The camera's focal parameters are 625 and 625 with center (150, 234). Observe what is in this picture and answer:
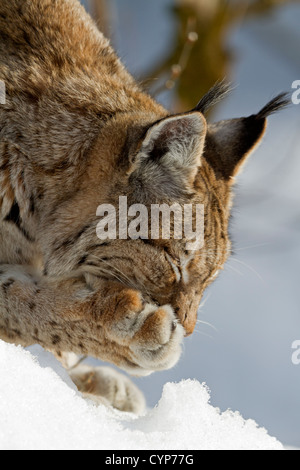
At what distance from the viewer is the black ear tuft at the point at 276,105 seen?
9.93 ft

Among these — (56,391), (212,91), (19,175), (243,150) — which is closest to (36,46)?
(19,175)

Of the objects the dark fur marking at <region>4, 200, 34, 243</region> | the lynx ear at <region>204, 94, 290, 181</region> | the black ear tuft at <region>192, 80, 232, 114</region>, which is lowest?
the dark fur marking at <region>4, 200, 34, 243</region>

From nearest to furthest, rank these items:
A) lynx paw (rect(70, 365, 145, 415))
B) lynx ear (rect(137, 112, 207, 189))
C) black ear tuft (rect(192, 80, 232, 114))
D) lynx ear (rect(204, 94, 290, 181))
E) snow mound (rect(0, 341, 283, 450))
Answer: snow mound (rect(0, 341, 283, 450)) < lynx ear (rect(137, 112, 207, 189)) < black ear tuft (rect(192, 80, 232, 114)) < lynx ear (rect(204, 94, 290, 181)) < lynx paw (rect(70, 365, 145, 415))

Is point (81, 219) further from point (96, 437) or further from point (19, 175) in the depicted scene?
point (96, 437)

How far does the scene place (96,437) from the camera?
1.76 metres

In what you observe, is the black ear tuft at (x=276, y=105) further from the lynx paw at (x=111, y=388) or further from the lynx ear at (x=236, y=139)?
the lynx paw at (x=111, y=388)

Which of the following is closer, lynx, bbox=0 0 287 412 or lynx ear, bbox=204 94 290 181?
lynx, bbox=0 0 287 412

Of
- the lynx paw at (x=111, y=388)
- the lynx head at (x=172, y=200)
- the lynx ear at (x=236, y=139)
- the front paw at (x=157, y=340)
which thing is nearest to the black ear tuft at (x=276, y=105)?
the lynx ear at (x=236, y=139)

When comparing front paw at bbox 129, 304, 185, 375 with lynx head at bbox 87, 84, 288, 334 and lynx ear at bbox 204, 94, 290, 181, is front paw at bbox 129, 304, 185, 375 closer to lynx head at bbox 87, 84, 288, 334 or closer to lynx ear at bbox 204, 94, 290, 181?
lynx head at bbox 87, 84, 288, 334

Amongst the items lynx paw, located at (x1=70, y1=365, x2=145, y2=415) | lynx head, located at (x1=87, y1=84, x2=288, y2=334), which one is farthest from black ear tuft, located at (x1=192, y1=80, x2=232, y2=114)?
lynx paw, located at (x1=70, y1=365, x2=145, y2=415)

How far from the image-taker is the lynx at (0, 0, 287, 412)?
2.54 m

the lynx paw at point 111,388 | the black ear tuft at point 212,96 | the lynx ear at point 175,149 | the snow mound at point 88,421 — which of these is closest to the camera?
the snow mound at point 88,421

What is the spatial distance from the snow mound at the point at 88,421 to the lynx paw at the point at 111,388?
1036 mm

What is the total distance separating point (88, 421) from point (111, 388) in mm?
1415
